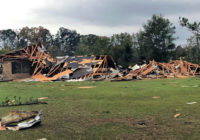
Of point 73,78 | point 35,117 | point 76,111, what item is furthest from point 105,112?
point 73,78

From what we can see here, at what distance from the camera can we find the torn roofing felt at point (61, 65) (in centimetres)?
2664

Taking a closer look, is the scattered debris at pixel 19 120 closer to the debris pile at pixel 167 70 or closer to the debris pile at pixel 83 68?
the debris pile at pixel 83 68

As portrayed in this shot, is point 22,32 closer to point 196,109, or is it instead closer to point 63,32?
point 63,32

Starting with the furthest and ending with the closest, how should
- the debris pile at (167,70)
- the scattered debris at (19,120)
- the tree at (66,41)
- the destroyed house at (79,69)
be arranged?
the tree at (66,41) < the debris pile at (167,70) < the destroyed house at (79,69) < the scattered debris at (19,120)

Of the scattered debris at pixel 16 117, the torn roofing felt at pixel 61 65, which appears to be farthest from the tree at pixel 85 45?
the scattered debris at pixel 16 117

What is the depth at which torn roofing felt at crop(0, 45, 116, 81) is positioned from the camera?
87.4 ft

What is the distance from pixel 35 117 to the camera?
584 centimetres

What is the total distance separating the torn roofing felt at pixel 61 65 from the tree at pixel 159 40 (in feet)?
55.6

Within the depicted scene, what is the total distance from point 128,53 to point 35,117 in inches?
1632

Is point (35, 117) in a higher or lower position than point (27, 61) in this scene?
lower

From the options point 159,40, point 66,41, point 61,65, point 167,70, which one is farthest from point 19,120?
point 66,41

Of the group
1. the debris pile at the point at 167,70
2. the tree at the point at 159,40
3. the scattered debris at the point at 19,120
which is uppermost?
the tree at the point at 159,40

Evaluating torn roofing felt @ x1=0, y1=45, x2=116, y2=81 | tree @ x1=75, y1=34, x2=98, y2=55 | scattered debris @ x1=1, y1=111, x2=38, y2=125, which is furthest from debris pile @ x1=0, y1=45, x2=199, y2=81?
tree @ x1=75, y1=34, x2=98, y2=55

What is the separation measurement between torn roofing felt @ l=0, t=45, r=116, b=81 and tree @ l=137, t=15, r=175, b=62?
17.0m
